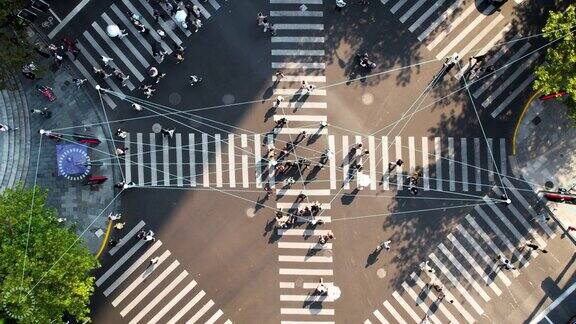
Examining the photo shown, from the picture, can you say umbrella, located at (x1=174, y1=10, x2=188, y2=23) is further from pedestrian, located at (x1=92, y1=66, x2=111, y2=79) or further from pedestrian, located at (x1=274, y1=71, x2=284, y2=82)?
pedestrian, located at (x1=274, y1=71, x2=284, y2=82)

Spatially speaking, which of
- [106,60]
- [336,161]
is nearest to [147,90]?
[106,60]

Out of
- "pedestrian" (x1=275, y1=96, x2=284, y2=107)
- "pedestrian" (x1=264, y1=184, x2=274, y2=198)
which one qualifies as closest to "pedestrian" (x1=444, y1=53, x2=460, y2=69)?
"pedestrian" (x1=275, y1=96, x2=284, y2=107)

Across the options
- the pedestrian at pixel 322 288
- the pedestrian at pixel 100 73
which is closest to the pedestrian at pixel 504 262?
the pedestrian at pixel 322 288

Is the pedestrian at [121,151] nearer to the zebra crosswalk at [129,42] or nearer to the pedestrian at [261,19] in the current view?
the zebra crosswalk at [129,42]

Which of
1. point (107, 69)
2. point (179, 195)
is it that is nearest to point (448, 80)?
point (179, 195)

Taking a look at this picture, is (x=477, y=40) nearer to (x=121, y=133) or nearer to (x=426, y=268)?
(x=426, y=268)
